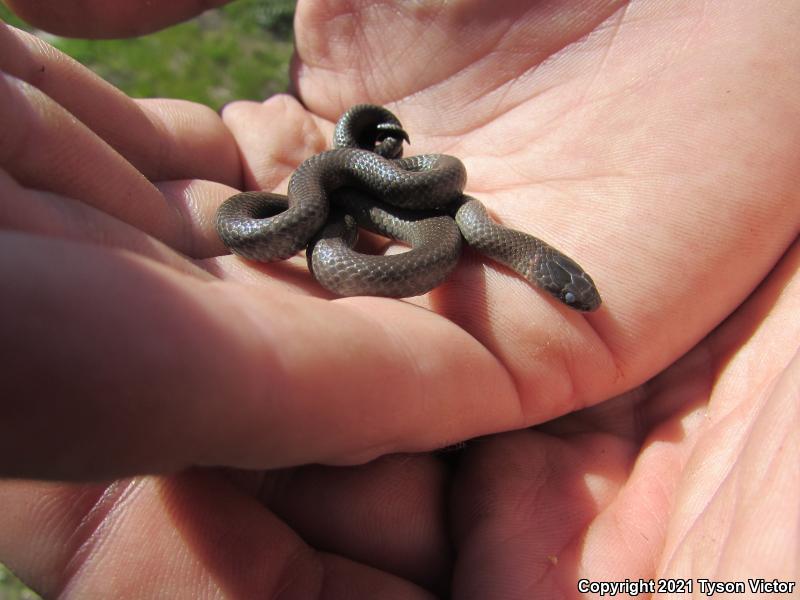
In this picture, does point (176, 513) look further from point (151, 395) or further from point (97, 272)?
point (97, 272)

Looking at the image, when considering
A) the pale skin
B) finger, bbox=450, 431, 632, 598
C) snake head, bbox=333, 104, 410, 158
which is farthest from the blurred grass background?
finger, bbox=450, 431, 632, 598

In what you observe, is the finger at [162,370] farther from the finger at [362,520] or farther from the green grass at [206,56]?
the green grass at [206,56]

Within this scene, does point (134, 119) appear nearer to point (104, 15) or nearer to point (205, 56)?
point (104, 15)

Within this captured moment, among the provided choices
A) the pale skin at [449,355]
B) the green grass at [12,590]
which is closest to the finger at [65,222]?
the pale skin at [449,355]

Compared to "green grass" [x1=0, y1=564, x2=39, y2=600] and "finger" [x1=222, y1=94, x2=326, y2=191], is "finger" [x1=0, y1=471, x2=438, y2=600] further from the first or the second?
"green grass" [x1=0, y1=564, x2=39, y2=600]

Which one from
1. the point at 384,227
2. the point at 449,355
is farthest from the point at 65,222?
the point at 384,227

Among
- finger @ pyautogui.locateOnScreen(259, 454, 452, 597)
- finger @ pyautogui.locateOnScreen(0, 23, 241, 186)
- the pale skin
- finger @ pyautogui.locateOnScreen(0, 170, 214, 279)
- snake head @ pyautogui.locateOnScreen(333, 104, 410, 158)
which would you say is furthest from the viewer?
snake head @ pyautogui.locateOnScreen(333, 104, 410, 158)
